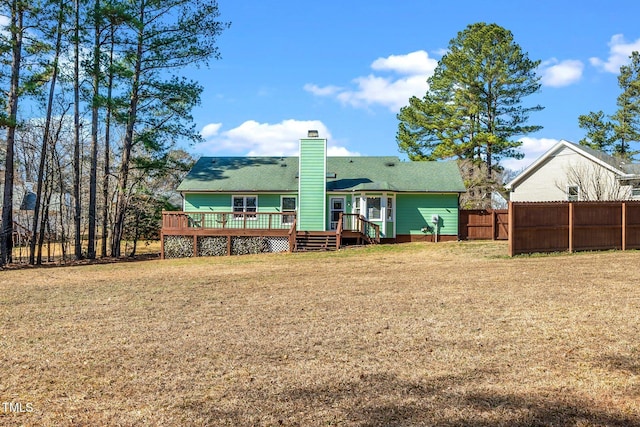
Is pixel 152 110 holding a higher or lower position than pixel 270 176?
higher

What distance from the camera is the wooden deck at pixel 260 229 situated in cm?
2208

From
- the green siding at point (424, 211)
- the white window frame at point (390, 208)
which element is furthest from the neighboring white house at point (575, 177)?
the white window frame at point (390, 208)

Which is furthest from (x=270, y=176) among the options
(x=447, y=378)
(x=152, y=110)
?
(x=447, y=378)

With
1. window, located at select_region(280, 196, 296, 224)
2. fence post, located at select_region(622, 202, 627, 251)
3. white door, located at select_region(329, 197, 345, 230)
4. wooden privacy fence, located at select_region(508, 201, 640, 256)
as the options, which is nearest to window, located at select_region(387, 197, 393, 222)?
white door, located at select_region(329, 197, 345, 230)

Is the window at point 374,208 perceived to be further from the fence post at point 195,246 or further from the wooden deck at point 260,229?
the fence post at point 195,246

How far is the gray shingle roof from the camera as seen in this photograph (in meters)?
25.0

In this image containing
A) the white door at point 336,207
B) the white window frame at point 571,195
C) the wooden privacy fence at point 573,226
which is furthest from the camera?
the white window frame at point 571,195

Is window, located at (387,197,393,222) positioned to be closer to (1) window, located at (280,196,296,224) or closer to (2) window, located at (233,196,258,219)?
(1) window, located at (280,196,296,224)

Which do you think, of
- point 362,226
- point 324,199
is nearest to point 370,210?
point 362,226

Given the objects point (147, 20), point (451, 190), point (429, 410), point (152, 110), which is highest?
point (147, 20)

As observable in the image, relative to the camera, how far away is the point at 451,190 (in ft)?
81.2

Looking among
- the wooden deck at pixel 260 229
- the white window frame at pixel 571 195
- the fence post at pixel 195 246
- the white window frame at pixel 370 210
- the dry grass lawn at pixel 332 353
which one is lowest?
the dry grass lawn at pixel 332 353

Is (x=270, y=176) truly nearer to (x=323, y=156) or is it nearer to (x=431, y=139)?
(x=323, y=156)

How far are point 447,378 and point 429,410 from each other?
0.85 metres
